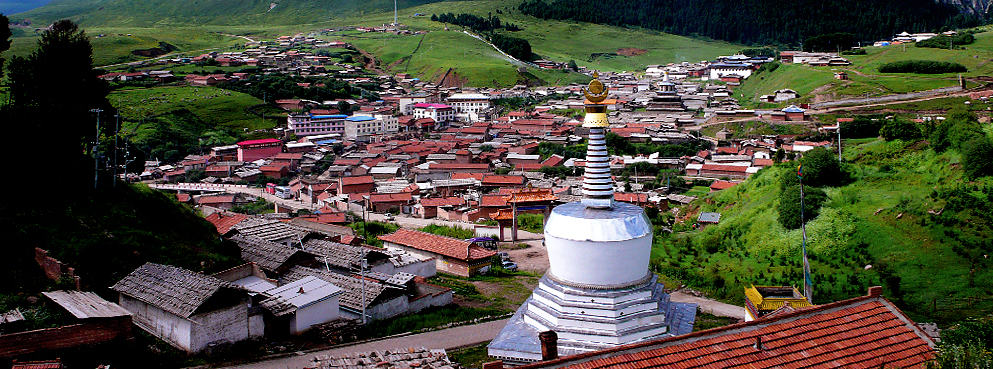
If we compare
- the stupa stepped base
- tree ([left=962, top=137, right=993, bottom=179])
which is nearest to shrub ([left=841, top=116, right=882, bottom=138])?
tree ([left=962, top=137, right=993, bottom=179])

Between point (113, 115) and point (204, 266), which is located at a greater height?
point (113, 115)

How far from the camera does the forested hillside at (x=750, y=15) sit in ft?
451

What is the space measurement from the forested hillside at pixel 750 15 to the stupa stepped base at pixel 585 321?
12998cm

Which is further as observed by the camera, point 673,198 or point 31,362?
point 673,198

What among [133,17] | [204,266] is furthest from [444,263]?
[133,17]

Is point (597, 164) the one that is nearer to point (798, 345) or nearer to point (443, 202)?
point (798, 345)

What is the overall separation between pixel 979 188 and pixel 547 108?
53.5m

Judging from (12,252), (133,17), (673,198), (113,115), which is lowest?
(673,198)

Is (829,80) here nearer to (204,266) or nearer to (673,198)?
(673,198)

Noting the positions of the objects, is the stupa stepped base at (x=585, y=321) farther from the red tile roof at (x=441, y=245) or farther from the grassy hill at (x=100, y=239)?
the red tile roof at (x=441, y=245)

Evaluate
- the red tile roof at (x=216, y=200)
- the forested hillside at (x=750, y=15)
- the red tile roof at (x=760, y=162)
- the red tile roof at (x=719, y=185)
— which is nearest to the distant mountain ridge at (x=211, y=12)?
the forested hillside at (x=750, y=15)

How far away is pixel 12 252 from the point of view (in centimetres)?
1731

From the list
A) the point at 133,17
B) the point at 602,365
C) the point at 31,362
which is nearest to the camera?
the point at 602,365

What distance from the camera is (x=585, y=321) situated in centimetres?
1462
